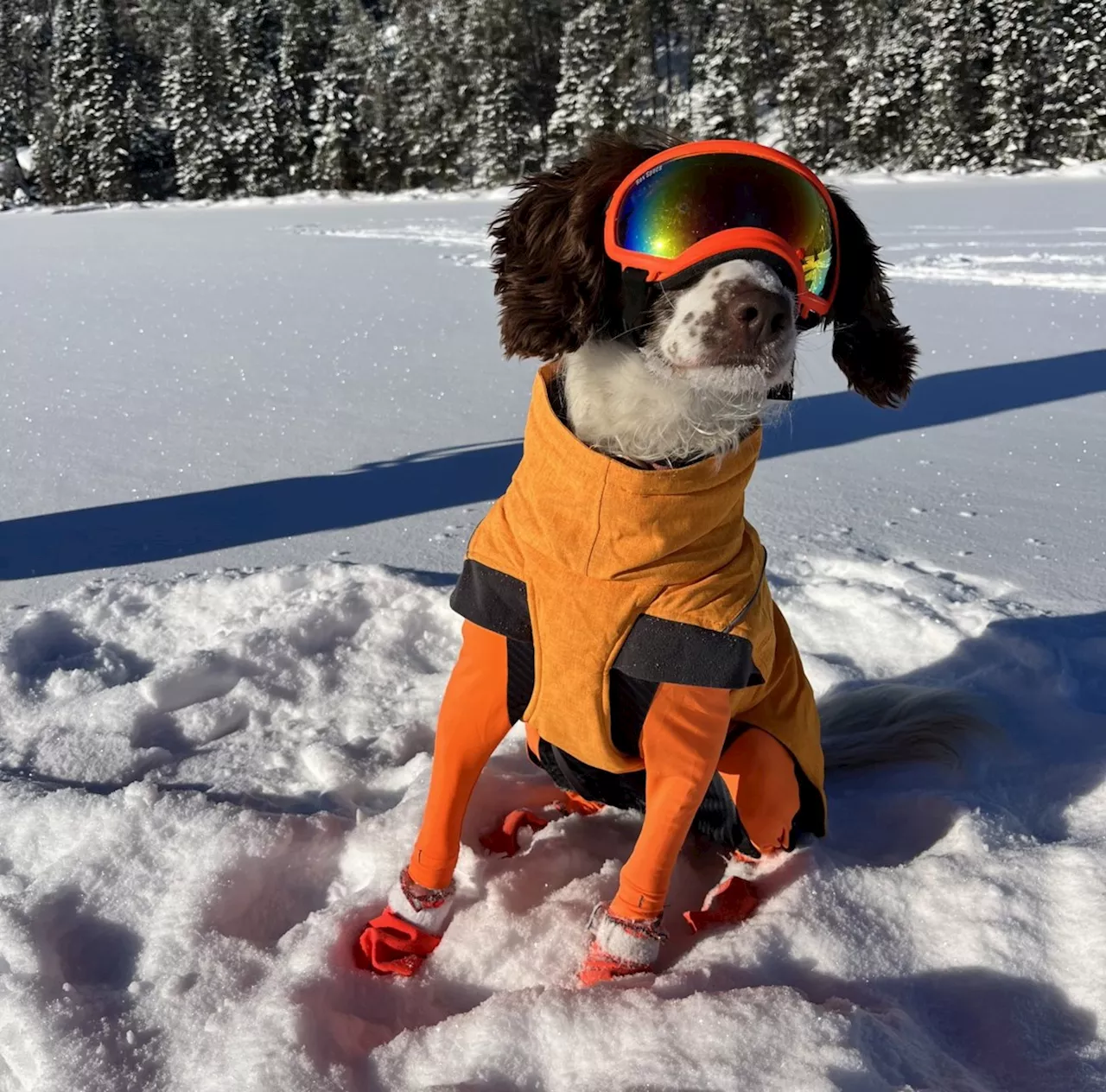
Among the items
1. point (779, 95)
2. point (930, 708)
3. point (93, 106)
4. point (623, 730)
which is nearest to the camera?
point (623, 730)

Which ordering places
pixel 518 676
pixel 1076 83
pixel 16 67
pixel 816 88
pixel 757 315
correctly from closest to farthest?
pixel 757 315 → pixel 518 676 → pixel 1076 83 → pixel 816 88 → pixel 16 67

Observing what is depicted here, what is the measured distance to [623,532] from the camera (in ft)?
4.52

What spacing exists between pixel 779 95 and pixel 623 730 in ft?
124

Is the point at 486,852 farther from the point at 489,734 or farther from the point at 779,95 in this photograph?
the point at 779,95

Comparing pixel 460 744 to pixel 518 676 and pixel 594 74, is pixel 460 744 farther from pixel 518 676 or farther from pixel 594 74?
pixel 594 74

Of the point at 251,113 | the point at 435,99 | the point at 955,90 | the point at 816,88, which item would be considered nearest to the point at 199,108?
the point at 251,113

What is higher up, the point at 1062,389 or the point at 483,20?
the point at 483,20

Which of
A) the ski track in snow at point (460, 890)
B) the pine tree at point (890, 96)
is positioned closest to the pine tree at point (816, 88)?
the pine tree at point (890, 96)

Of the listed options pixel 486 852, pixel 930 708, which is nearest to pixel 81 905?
pixel 486 852

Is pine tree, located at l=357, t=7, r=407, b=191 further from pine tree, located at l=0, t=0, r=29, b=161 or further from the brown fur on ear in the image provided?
the brown fur on ear

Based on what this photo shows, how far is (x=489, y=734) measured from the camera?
61.9 inches

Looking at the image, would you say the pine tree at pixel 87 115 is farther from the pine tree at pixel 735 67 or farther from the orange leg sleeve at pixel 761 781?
the orange leg sleeve at pixel 761 781

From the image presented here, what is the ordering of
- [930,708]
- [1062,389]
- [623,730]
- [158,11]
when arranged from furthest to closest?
[158,11] < [1062,389] < [930,708] < [623,730]

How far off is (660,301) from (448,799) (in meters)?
0.86
